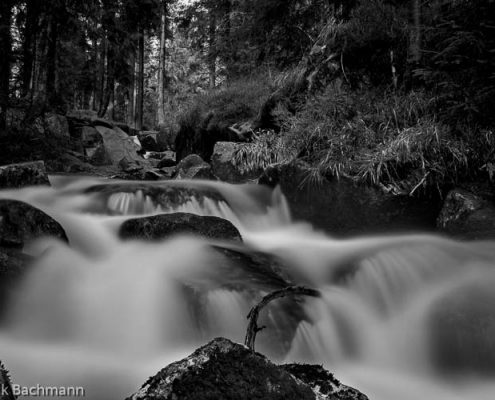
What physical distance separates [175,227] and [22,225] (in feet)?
5.32

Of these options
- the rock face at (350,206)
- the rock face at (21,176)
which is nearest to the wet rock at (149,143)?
the rock face at (21,176)

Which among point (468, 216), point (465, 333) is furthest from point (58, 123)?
point (465, 333)

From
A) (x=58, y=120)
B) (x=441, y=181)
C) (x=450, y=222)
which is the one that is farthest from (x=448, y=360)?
(x=58, y=120)

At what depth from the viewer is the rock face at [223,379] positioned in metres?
1.25

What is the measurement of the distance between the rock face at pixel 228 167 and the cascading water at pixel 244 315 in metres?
4.06

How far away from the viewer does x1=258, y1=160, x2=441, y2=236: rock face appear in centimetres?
557

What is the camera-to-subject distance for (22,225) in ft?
13.9

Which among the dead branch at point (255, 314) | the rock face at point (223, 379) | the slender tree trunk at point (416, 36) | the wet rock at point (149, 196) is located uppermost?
the slender tree trunk at point (416, 36)

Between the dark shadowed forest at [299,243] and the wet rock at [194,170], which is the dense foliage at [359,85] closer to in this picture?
the dark shadowed forest at [299,243]

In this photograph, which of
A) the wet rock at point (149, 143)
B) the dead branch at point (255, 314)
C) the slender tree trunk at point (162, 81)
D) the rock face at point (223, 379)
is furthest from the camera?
the slender tree trunk at point (162, 81)

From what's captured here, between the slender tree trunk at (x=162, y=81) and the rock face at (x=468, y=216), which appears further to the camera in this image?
the slender tree trunk at (x=162, y=81)

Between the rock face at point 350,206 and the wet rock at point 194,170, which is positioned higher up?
the wet rock at point 194,170

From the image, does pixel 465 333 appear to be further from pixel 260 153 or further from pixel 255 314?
pixel 260 153

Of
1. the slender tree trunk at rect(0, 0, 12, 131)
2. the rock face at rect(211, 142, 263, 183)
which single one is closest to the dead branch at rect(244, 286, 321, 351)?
the rock face at rect(211, 142, 263, 183)
